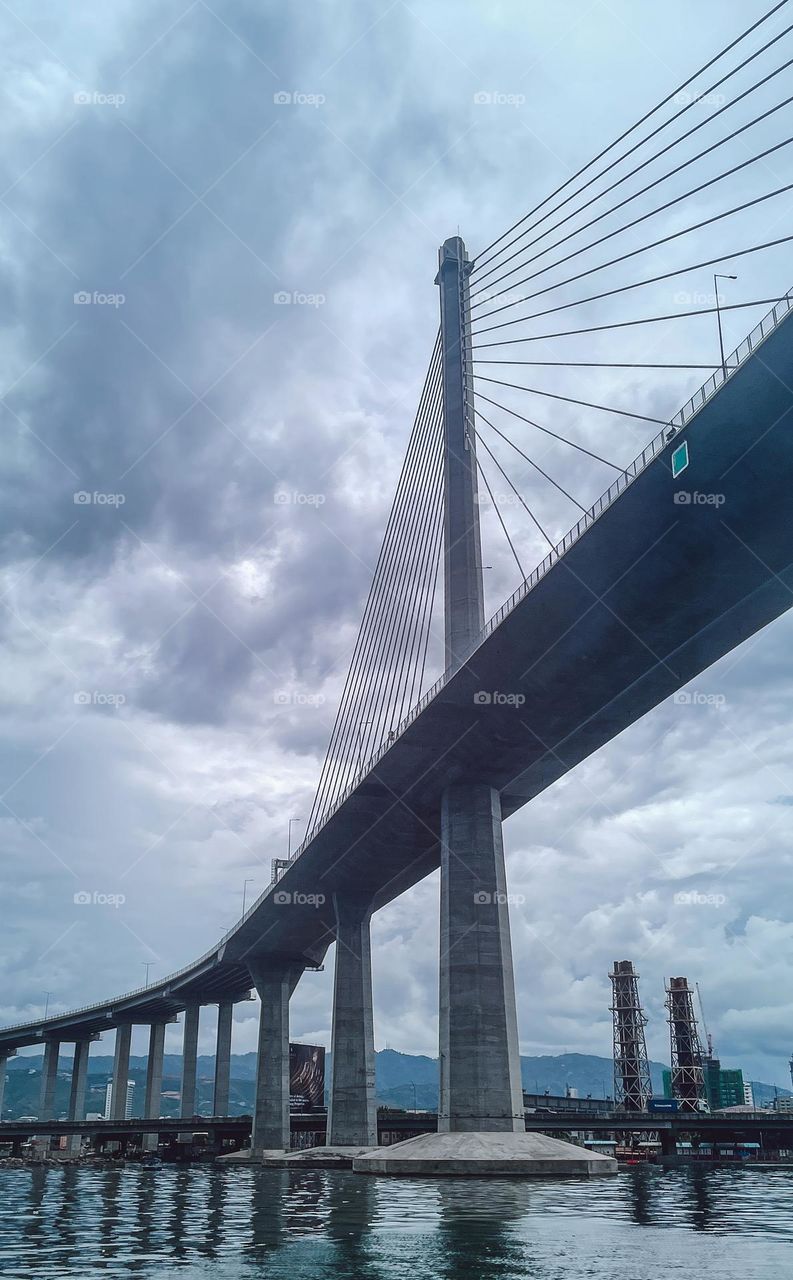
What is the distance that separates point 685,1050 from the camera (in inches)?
7170

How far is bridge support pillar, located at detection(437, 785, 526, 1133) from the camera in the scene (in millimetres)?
58969

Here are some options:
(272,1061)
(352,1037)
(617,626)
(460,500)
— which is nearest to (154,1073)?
(272,1061)

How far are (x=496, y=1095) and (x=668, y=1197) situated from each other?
46.9 ft

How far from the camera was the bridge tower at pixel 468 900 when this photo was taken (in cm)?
5919

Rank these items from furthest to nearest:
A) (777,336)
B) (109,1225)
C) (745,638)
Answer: (745,638), (777,336), (109,1225)

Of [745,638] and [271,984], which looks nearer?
[745,638]

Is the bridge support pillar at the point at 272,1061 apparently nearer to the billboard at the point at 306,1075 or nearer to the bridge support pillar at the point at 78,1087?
the billboard at the point at 306,1075

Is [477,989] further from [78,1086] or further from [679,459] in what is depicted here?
[78,1086]

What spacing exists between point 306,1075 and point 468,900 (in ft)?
352

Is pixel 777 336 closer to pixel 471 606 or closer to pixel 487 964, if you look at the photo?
pixel 471 606

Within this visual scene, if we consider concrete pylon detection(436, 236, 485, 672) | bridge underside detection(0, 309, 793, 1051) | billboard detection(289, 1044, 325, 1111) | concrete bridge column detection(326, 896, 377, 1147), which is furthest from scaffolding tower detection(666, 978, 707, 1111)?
concrete pylon detection(436, 236, 485, 672)

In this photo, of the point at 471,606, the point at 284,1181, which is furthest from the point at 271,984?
the point at 471,606

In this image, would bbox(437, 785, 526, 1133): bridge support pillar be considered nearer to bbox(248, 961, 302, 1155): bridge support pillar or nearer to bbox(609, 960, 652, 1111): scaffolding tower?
bbox(248, 961, 302, 1155): bridge support pillar

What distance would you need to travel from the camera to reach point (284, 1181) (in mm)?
62000
